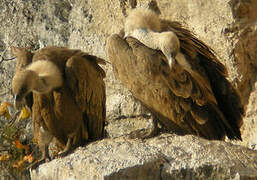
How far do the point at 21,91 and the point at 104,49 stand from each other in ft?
7.50

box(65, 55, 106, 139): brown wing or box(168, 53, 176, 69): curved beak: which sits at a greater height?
box(168, 53, 176, 69): curved beak

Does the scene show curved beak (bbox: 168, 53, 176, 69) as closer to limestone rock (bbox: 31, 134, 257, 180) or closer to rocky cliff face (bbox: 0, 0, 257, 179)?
limestone rock (bbox: 31, 134, 257, 180)

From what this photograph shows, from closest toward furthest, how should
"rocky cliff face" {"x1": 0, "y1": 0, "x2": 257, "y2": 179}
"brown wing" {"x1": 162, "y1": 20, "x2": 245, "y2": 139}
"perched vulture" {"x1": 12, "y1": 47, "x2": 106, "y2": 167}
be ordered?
"perched vulture" {"x1": 12, "y1": 47, "x2": 106, "y2": 167} → "brown wing" {"x1": 162, "y1": 20, "x2": 245, "y2": 139} → "rocky cliff face" {"x1": 0, "y1": 0, "x2": 257, "y2": 179}

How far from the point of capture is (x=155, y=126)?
6371 mm

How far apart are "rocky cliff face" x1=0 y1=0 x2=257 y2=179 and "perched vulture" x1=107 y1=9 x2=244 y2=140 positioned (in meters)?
0.73

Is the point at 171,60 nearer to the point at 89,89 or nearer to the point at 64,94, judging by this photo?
the point at 89,89

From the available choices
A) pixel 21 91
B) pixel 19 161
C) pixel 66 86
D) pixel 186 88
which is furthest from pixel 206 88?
pixel 19 161

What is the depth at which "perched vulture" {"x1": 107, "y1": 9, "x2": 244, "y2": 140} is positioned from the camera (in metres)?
6.12

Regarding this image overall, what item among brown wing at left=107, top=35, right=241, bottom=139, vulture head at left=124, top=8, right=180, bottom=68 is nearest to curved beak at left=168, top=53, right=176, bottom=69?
vulture head at left=124, top=8, right=180, bottom=68

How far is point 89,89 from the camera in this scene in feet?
20.5

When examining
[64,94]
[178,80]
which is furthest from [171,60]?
[64,94]

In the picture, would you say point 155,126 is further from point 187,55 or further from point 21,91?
point 21,91

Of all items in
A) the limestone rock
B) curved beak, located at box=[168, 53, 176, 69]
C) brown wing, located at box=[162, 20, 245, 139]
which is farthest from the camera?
brown wing, located at box=[162, 20, 245, 139]

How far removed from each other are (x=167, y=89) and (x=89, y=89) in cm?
69
